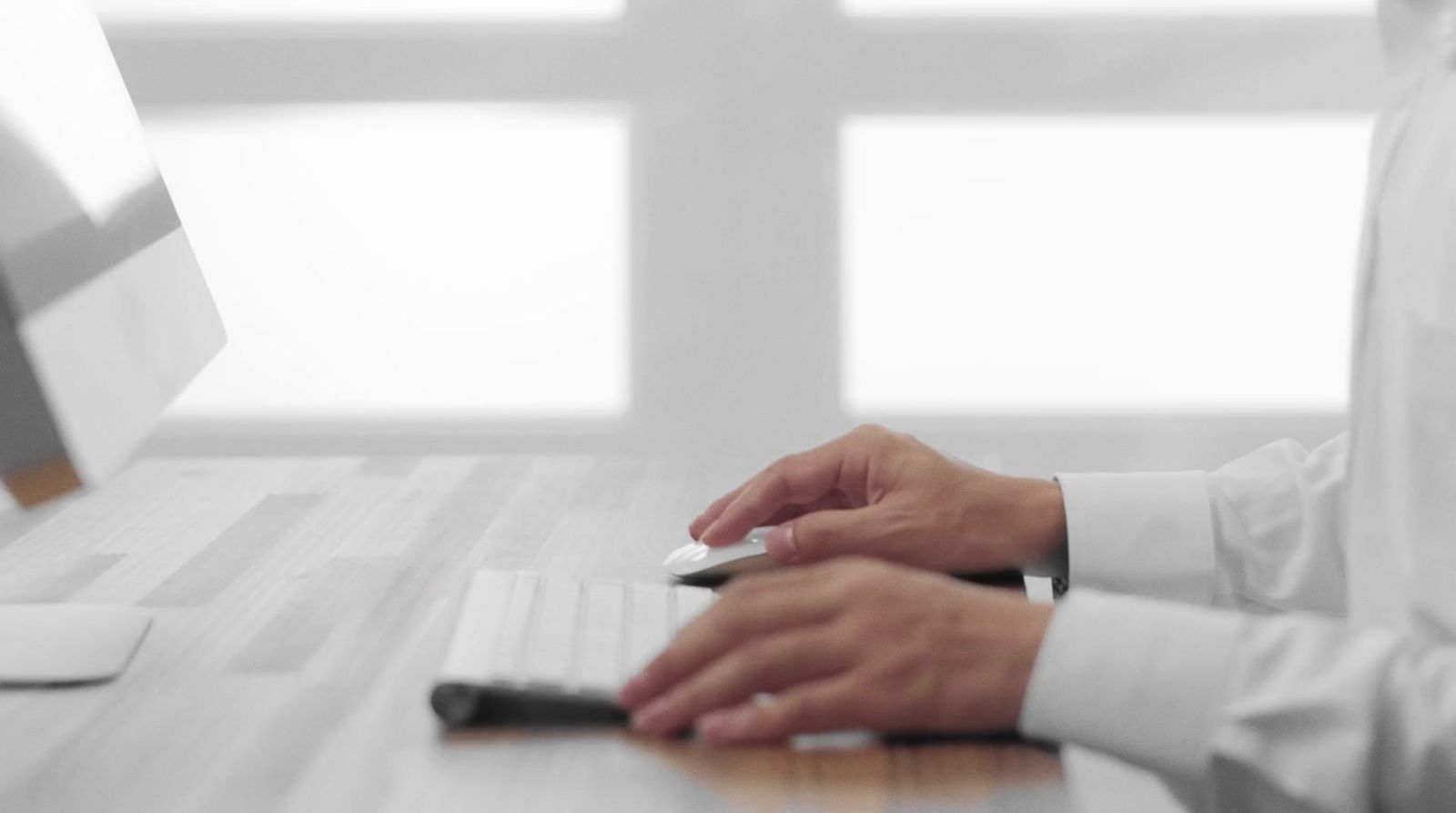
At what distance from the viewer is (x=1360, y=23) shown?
133 inches

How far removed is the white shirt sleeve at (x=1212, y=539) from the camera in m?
1.08

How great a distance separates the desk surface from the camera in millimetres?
676

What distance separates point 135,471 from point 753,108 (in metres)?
2.19

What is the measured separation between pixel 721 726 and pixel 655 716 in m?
0.03

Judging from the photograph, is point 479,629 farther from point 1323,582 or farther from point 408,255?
point 408,255

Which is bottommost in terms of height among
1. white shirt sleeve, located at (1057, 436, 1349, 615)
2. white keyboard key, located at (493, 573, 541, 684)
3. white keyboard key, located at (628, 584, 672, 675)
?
white shirt sleeve, located at (1057, 436, 1349, 615)

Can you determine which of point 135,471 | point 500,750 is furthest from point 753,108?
point 500,750

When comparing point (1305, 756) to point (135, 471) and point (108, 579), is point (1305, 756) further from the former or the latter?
point (135, 471)

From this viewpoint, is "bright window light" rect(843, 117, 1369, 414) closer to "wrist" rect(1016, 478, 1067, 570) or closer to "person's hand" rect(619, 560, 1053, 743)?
"wrist" rect(1016, 478, 1067, 570)

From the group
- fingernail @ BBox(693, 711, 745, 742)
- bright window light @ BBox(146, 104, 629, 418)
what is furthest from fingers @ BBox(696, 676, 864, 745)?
bright window light @ BBox(146, 104, 629, 418)

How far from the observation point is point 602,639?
2.68ft

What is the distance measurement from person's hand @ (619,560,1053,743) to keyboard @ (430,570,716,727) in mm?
33

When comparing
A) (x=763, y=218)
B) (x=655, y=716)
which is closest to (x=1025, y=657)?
(x=655, y=716)

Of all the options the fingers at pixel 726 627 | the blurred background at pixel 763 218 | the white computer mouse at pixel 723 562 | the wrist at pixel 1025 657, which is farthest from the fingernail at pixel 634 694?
the blurred background at pixel 763 218
